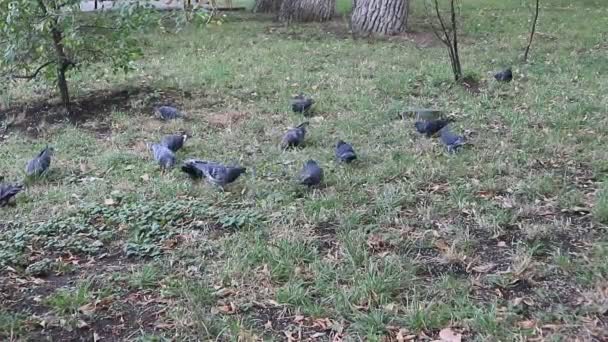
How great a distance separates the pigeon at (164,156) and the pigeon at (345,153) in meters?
1.06

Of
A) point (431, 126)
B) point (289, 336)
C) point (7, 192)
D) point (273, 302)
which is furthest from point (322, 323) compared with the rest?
point (431, 126)

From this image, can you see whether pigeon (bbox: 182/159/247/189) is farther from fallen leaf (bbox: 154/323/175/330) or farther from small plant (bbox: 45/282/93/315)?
fallen leaf (bbox: 154/323/175/330)

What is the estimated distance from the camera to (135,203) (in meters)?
3.81

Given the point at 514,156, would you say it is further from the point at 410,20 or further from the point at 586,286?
the point at 410,20

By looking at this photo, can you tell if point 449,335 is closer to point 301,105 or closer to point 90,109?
point 301,105

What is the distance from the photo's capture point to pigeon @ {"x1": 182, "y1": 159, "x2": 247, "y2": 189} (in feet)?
12.9

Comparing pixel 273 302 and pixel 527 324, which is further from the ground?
pixel 527 324

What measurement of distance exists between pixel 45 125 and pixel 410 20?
22.3ft

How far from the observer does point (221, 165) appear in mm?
4109

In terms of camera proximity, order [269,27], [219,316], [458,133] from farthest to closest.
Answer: [269,27] → [458,133] → [219,316]

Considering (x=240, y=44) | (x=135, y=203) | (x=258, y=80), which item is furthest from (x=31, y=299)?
(x=240, y=44)

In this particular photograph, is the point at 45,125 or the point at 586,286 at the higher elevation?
the point at 586,286

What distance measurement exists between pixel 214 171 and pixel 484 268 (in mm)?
1697

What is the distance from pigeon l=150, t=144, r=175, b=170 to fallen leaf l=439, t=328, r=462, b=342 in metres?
2.39
